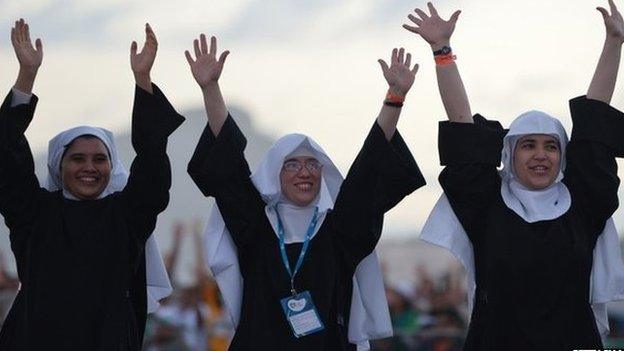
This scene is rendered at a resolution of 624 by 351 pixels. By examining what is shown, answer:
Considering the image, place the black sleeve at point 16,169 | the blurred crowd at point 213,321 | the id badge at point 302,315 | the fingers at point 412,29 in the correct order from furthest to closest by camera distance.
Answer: the blurred crowd at point 213,321
the fingers at point 412,29
the id badge at point 302,315
the black sleeve at point 16,169

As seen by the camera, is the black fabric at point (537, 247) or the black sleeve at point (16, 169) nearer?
the black sleeve at point (16, 169)

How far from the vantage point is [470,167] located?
1034 centimetres

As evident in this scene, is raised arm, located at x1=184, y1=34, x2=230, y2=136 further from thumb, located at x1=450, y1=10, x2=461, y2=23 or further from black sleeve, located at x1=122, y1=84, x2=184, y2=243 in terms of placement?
thumb, located at x1=450, y1=10, x2=461, y2=23

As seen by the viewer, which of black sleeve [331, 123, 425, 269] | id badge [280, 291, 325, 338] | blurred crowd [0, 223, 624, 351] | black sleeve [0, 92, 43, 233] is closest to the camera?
black sleeve [0, 92, 43, 233]

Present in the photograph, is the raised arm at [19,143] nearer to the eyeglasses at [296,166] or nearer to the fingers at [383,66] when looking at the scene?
the eyeglasses at [296,166]

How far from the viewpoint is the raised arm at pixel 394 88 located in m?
10.3

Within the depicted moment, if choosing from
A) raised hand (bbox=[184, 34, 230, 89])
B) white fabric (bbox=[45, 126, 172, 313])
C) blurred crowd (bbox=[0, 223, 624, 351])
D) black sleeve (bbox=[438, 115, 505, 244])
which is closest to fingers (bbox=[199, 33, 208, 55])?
raised hand (bbox=[184, 34, 230, 89])

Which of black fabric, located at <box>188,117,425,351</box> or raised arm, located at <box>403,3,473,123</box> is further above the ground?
raised arm, located at <box>403,3,473,123</box>

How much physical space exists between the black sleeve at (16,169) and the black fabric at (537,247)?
2354 millimetres

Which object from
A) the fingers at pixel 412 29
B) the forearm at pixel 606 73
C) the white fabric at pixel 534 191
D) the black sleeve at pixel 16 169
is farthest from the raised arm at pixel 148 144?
the forearm at pixel 606 73

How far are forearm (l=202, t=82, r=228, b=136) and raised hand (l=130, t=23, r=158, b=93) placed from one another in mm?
366

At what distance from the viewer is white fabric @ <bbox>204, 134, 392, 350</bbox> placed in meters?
10.3

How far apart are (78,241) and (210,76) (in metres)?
1.19

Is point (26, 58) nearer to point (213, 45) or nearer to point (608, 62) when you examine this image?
point (213, 45)
